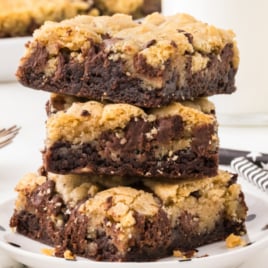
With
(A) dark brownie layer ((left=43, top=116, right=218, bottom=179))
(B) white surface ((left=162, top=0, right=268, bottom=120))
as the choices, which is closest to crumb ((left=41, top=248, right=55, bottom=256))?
(A) dark brownie layer ((left=43, top=116, right=218, bottom=179))

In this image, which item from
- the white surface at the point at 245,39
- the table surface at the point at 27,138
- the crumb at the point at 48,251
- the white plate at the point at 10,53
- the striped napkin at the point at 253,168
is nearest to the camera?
the crumb at the point at 48,251

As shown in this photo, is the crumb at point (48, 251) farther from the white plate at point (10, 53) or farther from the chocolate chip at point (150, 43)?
the white plate at point (10, 53)

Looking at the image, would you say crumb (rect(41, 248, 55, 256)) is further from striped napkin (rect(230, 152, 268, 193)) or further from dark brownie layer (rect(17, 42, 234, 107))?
striped napkin (rect(230, 152, 268, 193))

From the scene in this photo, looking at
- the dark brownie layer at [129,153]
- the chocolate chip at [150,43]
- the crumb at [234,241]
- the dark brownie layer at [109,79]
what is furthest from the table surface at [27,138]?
the chocolate chip at [150,43]

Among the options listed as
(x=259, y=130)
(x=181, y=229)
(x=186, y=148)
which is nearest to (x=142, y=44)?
(x=186, y=148)

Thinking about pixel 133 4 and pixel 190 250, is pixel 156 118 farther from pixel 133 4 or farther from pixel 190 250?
pixel 133 4
